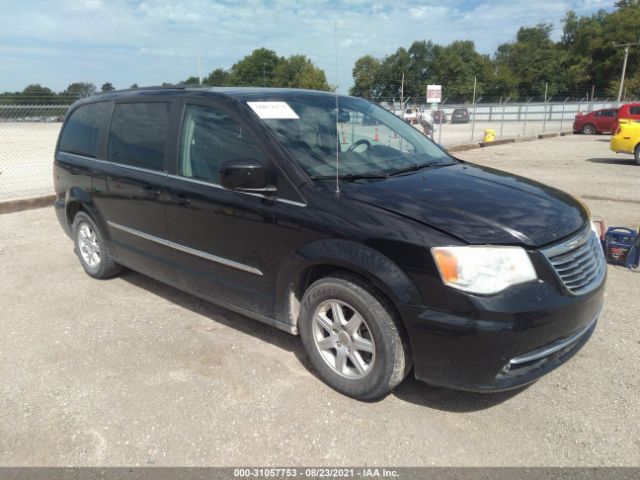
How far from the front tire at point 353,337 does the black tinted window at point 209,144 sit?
1033 millimetres

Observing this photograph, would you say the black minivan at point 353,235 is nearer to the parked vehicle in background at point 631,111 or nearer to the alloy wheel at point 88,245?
the alloy wheel at point 88,245

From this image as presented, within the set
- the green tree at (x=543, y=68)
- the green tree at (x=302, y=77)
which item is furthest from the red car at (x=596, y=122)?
the green tree at (x=543, y=68)

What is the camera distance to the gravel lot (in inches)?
98.8

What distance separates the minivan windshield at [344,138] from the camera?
10.4ft

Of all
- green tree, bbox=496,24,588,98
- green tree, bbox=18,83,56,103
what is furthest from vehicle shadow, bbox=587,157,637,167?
green tree, bbox=496,24,588,98

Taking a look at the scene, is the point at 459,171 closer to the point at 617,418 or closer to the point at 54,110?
the point at 617,418

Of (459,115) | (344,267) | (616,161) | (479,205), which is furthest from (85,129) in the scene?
(459,115)

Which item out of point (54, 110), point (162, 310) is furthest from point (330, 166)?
point (54, 110)

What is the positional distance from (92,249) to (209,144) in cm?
225

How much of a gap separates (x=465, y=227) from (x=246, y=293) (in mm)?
1582

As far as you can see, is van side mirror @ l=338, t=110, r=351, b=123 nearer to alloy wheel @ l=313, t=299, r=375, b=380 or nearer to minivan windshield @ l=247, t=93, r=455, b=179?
minivan windshield @ l=247, t=93, r=455, b=179

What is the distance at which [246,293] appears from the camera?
3.36 meters

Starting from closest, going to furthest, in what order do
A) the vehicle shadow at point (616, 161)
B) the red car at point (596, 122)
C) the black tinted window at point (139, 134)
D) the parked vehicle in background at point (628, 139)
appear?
the black tinted window at point (139, 134) < the parked vehicle in background at point (628, 139) < the vehicle shadow at point (616, 161) < the red car at point (596, 122)

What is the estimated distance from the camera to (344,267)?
275 cm
